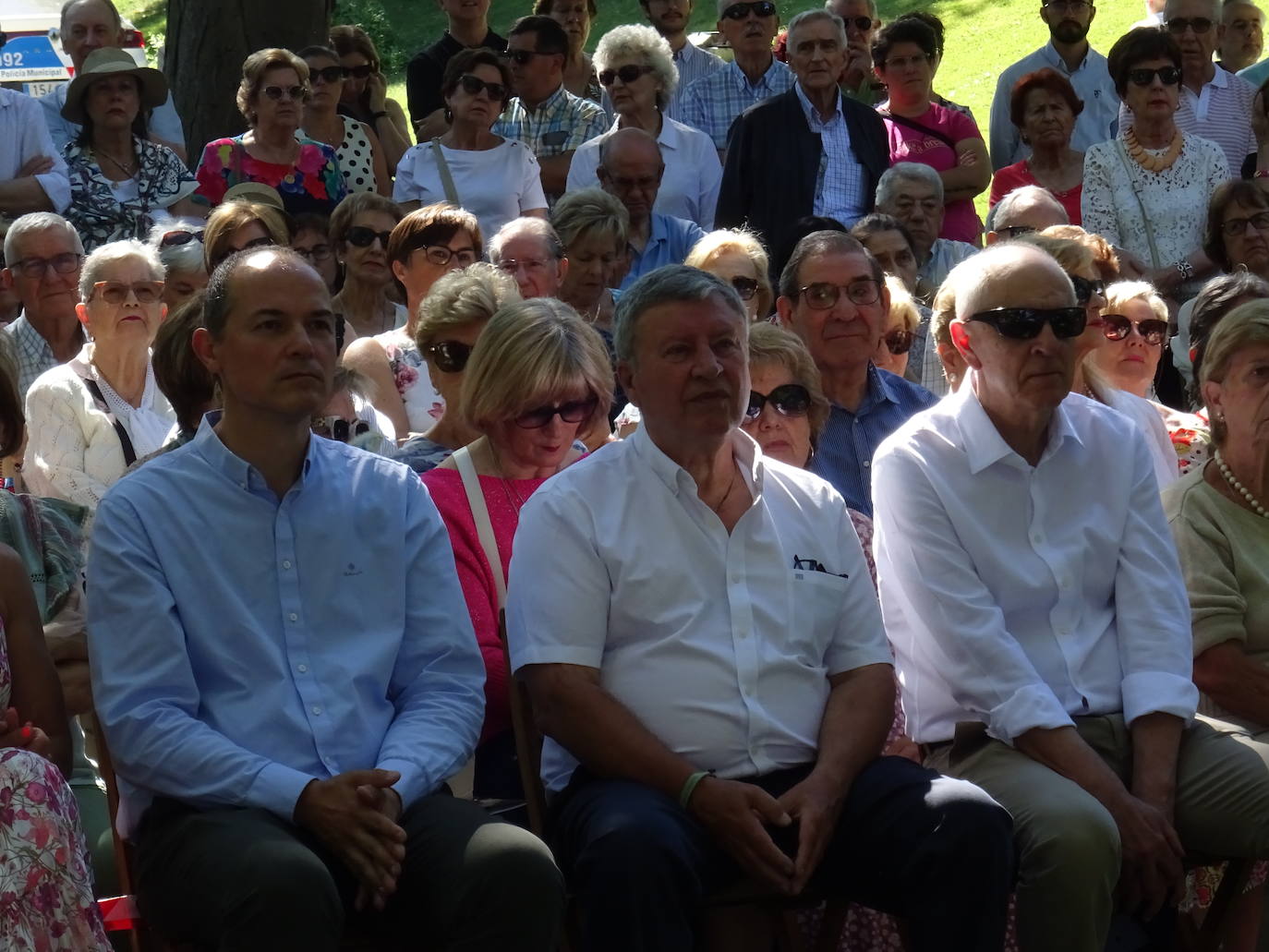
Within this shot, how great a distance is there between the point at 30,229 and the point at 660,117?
11.1 feet

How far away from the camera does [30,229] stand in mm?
6582

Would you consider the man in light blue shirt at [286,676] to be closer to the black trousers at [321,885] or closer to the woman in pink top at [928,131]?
the black trousers at [321,885]

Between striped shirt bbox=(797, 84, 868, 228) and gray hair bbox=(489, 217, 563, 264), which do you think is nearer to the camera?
gray hair bbox=(489, 217, 563, 264)

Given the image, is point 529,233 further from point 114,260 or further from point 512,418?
point 512,418

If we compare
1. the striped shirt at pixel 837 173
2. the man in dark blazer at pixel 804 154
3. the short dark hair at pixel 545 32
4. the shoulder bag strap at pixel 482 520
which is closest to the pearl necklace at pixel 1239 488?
the shoulder bag strap at pixel 482 520

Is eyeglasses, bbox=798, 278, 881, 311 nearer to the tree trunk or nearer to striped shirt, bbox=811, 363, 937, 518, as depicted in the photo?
striped shirt, bbox=811, 363, 937, 518

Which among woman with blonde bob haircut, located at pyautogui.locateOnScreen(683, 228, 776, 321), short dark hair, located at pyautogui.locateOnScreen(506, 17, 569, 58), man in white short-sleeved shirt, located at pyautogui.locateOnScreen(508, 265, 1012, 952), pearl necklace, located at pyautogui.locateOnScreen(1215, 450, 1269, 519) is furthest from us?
short dark hair, located at pyautogui.locateOnScreen(506, 17, 569, 58)

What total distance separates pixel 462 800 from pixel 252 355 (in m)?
1.07

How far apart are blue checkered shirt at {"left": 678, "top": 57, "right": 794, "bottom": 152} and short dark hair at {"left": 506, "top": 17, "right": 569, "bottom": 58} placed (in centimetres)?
96

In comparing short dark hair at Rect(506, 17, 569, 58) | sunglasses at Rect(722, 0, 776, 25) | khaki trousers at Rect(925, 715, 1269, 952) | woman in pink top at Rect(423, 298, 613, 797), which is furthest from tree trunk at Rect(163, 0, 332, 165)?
khaki trousers at Rect(925, 715, 1269, 952)

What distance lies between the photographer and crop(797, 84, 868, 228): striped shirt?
842cm

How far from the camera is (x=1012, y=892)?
3965 millimetres

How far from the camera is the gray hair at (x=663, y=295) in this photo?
155 inches

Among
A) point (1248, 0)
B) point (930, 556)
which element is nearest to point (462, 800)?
point (930, 556)
